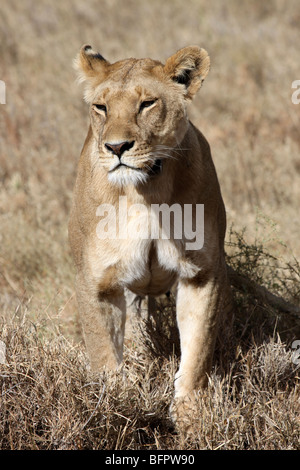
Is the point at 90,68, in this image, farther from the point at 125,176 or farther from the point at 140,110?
the point at 125,176

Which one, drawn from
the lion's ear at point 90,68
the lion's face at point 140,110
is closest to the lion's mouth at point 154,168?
the lion's face at point 140,110

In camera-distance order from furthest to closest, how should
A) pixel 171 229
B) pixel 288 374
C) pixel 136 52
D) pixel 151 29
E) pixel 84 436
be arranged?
pixel 151 29
pixel 136 52
pixel 288 374
pixel 171 229
pixel 84 436

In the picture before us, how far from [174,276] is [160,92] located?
0.86m

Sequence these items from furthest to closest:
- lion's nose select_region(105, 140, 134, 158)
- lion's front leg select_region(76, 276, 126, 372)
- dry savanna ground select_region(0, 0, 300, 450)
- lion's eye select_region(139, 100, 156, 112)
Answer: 1. lion's front leg select_region(76, 276, 126, 372)
2. dry savanna ground select_region(0, 0, 300, 450)
3. lion's eye select_region(139, 100, 156, 112)
4. lion's nose select_region(105, 140, 134, 158)

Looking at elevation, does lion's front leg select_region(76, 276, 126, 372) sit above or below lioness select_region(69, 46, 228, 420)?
below

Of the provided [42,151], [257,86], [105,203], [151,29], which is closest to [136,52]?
[151,29]

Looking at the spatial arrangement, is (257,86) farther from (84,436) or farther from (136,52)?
(84,436)

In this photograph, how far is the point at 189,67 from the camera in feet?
10.5

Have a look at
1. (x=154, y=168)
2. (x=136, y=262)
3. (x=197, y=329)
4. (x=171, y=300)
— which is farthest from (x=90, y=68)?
(x=171, y=300)

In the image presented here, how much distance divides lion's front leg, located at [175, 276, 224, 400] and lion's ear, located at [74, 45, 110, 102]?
3.31ft

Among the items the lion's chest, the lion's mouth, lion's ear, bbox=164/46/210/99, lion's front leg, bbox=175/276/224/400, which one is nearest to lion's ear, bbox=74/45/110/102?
lion's ear, bbox=164/46/210/99

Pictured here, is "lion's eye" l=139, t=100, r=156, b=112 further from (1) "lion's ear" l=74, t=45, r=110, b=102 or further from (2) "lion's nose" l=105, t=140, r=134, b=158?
(1) "lion's ear" l=74, t=45, r=110, b=102

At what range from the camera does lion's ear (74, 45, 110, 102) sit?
3.35m

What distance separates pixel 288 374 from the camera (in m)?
3.70
